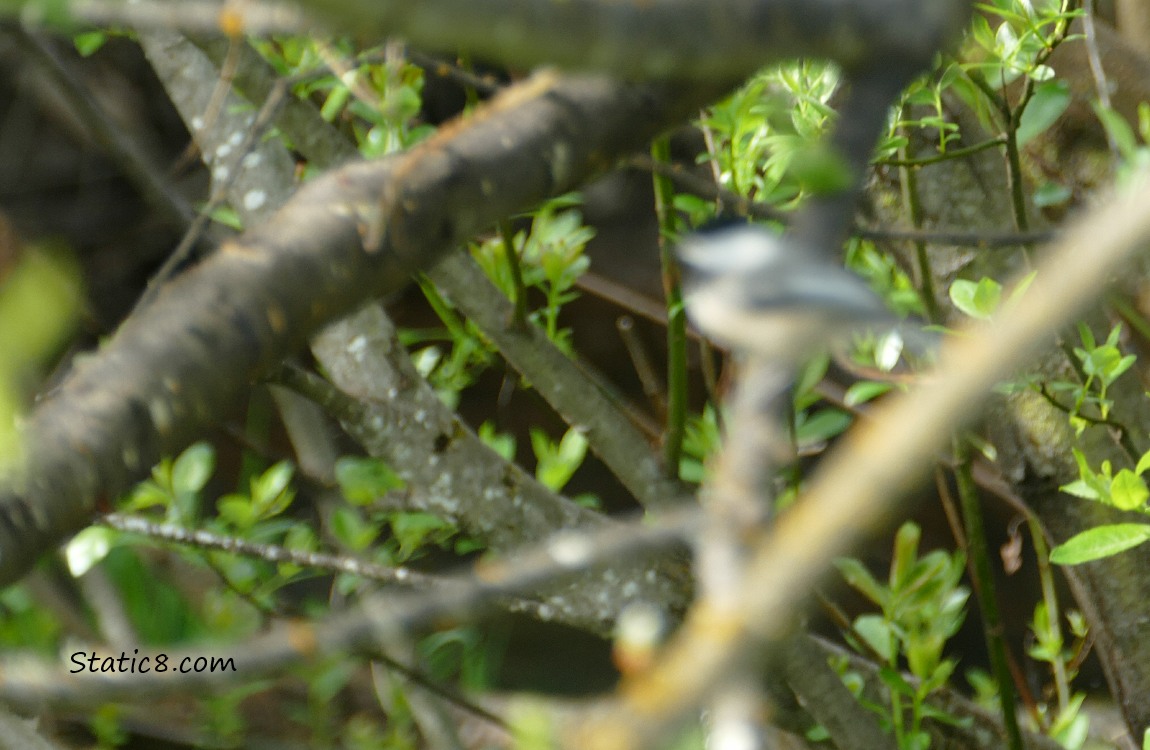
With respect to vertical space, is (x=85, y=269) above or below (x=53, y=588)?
above

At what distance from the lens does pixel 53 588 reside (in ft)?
5.16

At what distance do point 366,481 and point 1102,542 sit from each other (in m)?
0.62

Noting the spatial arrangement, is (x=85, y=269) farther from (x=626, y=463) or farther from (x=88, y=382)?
(x=88, y=382)

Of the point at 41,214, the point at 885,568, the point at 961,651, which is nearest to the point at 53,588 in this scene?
the point at 41,214

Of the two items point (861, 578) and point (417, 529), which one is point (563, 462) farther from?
point (861, 578)

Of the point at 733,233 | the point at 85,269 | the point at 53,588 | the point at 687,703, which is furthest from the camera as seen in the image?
the point at 85,269

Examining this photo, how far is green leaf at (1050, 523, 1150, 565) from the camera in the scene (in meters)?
0.67

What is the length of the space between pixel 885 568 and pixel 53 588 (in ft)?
4.31

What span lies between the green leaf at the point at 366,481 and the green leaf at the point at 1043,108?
Result: 594mm

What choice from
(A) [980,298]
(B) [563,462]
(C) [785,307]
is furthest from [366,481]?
(C) [785,307]

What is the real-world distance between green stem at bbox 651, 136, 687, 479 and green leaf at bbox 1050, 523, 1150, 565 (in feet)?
1.06

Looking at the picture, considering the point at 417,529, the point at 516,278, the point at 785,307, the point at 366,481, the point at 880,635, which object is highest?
the point at 785,307

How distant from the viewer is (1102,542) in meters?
0.68

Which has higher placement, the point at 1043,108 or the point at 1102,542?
the point at 1043,108
